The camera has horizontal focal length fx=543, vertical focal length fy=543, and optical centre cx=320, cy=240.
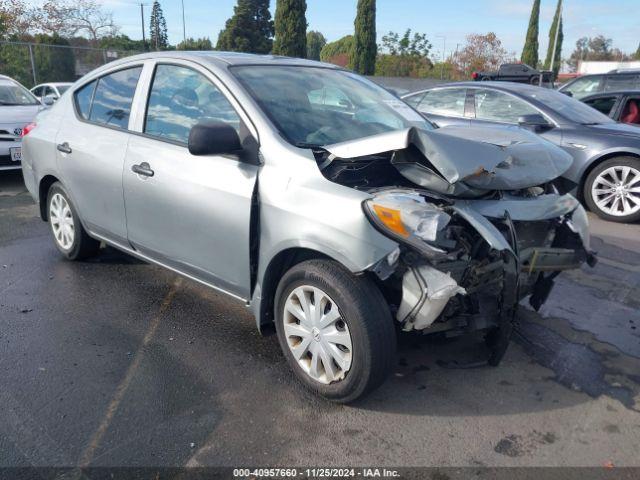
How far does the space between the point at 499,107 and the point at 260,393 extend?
19.0 ft

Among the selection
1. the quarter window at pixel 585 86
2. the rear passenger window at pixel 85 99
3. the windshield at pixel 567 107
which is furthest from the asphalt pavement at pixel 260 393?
the quarter window at pixel 585 86

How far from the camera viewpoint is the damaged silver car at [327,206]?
2.63 meters

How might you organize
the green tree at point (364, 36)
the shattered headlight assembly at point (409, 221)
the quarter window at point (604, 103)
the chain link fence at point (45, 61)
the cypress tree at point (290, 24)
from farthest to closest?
the green tree at point (364, 36) → the cypress tree at point (290, 24) → the chain link fence at point (45, 61) → the quarter window at point (604, 103) → the shattered headlight assembly at point (409, 221)

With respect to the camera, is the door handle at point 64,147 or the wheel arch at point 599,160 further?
the wheel arch at point 599,160

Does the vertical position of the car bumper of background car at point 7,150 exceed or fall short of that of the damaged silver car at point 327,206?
it falls short

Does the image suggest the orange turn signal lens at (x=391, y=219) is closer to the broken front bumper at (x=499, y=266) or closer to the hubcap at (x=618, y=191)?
the broken front bumper at (x=499, y=266)

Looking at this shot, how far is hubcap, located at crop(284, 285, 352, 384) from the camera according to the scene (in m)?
2.77

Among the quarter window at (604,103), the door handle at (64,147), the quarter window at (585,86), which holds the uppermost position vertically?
the quarter window at (585,86)

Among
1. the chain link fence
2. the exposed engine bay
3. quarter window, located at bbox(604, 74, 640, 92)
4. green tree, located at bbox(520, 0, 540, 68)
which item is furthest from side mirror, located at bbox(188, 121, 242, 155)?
green tree, located at bbox(520, 0, 540, 68)

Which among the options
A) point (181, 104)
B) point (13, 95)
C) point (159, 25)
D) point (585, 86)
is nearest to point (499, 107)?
point (585, 86)

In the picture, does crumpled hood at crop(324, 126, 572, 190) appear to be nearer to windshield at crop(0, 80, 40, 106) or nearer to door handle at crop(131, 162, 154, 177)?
door handle at crop(131, 162, 154, 177)

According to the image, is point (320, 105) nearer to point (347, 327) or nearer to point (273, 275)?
point (273, 275)

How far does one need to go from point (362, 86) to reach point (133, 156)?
1745 millimetres

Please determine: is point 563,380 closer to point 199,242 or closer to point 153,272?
point 199,242
